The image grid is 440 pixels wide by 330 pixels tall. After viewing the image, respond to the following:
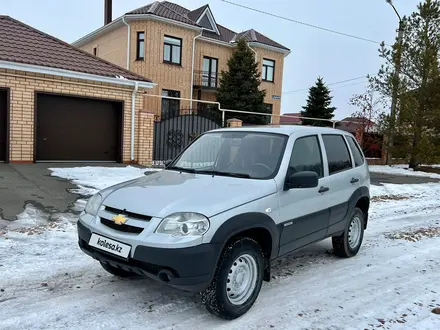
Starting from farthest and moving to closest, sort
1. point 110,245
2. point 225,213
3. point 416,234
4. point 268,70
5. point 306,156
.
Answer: point 268,70 < point 416,234 < point 306,156 < point 110,245 < point 225,213

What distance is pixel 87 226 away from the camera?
368cm

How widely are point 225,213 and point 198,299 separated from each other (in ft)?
3.66

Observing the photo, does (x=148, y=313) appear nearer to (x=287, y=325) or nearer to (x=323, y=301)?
(x=287, y=325)

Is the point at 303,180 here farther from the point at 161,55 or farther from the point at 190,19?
the point at 190,19

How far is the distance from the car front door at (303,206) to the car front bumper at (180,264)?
99 cm

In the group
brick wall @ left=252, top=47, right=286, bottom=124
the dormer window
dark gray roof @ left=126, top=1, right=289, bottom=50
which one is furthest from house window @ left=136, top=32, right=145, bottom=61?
brick wall @ left=252, top=47, right=286, bottom=124

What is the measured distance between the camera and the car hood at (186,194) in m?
3.28

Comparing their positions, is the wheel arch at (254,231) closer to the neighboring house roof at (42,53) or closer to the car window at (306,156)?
the car window at (306,156)

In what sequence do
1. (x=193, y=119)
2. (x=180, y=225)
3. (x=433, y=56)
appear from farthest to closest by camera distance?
(x=433, y=56), (x=193, y=119), (x=180, y=225)

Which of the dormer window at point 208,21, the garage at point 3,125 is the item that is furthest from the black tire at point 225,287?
the dormer window at point 208,21

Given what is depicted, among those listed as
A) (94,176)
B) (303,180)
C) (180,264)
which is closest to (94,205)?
(180,264)

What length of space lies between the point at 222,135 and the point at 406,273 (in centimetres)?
281

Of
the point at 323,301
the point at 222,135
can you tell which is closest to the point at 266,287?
the point at 323,301

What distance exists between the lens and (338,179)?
16.1 feet
